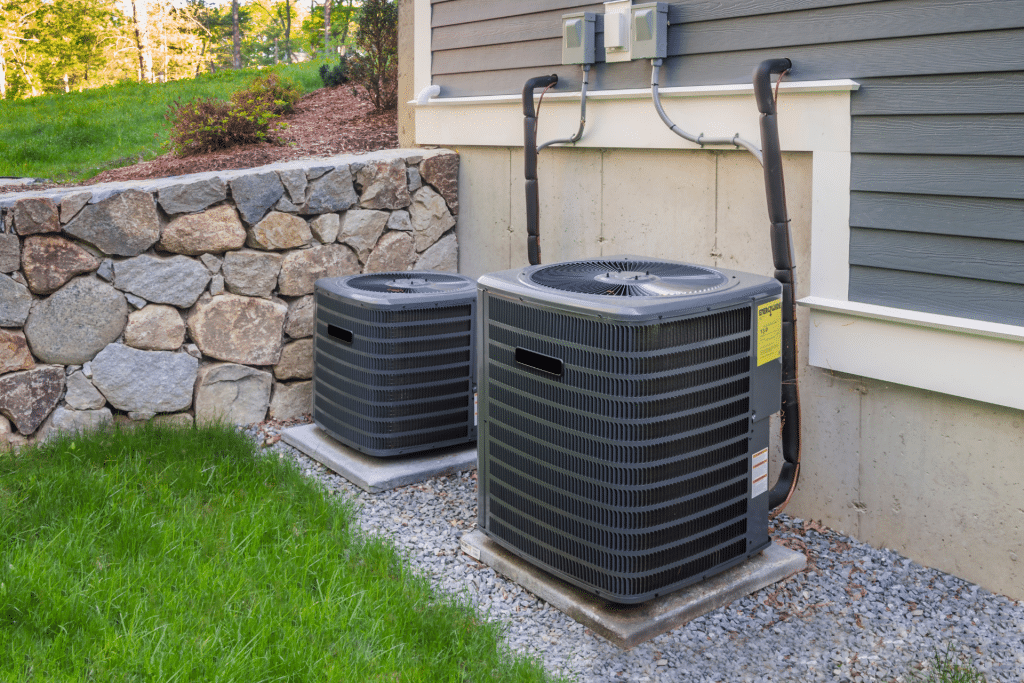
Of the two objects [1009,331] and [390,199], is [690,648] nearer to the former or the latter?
[1009,331]

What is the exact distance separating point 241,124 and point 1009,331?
17.4 feet

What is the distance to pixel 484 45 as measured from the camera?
458 centimetres

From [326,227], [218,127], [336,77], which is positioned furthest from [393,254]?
[336,77]

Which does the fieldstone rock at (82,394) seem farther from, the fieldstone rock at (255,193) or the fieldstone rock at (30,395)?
the fieldstone rock at (255,193)

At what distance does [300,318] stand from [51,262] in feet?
3.92

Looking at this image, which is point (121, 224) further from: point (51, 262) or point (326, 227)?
point (326, 227)

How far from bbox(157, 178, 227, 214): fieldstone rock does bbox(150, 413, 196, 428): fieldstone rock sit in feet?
3.29

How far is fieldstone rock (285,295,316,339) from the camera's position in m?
4.40

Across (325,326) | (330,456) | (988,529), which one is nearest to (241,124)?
(325,326)

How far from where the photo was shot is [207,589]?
8.23 ft

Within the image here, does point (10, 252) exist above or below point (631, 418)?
above

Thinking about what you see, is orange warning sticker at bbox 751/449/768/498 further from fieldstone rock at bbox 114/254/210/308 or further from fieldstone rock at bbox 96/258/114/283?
fieldstone rock at bbox 96/258/114/283

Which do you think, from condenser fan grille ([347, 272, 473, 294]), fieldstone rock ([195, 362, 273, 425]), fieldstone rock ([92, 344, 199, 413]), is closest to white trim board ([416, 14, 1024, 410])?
Result: condenser fan grille ([347, 272, 473, 294])

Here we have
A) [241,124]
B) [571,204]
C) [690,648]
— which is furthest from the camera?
[241,124]
